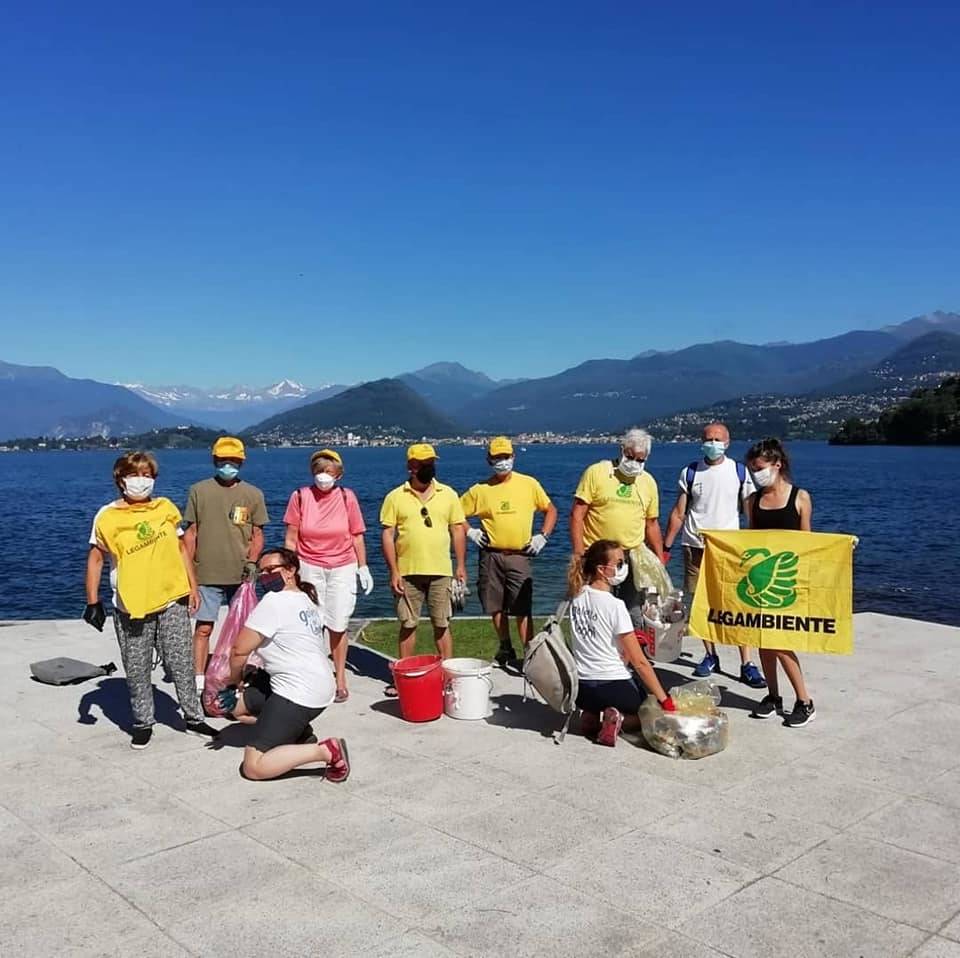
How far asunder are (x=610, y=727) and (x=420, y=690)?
1445 millimetres

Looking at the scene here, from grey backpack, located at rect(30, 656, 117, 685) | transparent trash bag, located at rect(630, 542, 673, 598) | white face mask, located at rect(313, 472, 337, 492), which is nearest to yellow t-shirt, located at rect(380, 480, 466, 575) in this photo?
white face mask, located at rect(313, 472, 337, 492)

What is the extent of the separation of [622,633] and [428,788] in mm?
1652

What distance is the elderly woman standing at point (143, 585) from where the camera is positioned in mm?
5738

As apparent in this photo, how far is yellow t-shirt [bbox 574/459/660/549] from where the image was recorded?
7090mm

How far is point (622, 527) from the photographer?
7090 mm

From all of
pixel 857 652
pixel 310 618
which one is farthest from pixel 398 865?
pixel 857 652

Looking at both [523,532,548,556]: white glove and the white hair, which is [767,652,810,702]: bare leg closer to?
the white hair

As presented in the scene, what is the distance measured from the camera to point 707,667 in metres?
7.63

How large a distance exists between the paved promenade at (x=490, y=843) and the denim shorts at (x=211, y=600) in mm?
816

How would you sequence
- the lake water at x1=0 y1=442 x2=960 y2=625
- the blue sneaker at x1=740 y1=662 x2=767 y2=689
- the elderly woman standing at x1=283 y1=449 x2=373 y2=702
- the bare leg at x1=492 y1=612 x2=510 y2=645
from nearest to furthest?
the elderly woman standing at x1=283 y1=449 x2=373 y2=702 → the blue sneaker at x1=740 y1=662 x2=767 y2=689 → the bare leg at x1=492 y1=612 x2=510 y2=645 → the lake water at x1=0 y1=442 x2=960 y2=625

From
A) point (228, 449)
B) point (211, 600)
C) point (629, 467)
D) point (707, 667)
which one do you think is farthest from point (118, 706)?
point (707, 667)

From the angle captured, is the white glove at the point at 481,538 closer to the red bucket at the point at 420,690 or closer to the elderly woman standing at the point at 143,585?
the red bucket at the point at 420,690

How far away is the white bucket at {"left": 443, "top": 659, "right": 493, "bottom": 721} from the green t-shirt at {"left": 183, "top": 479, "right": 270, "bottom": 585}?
1853mm

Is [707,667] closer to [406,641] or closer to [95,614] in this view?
[406,641]
